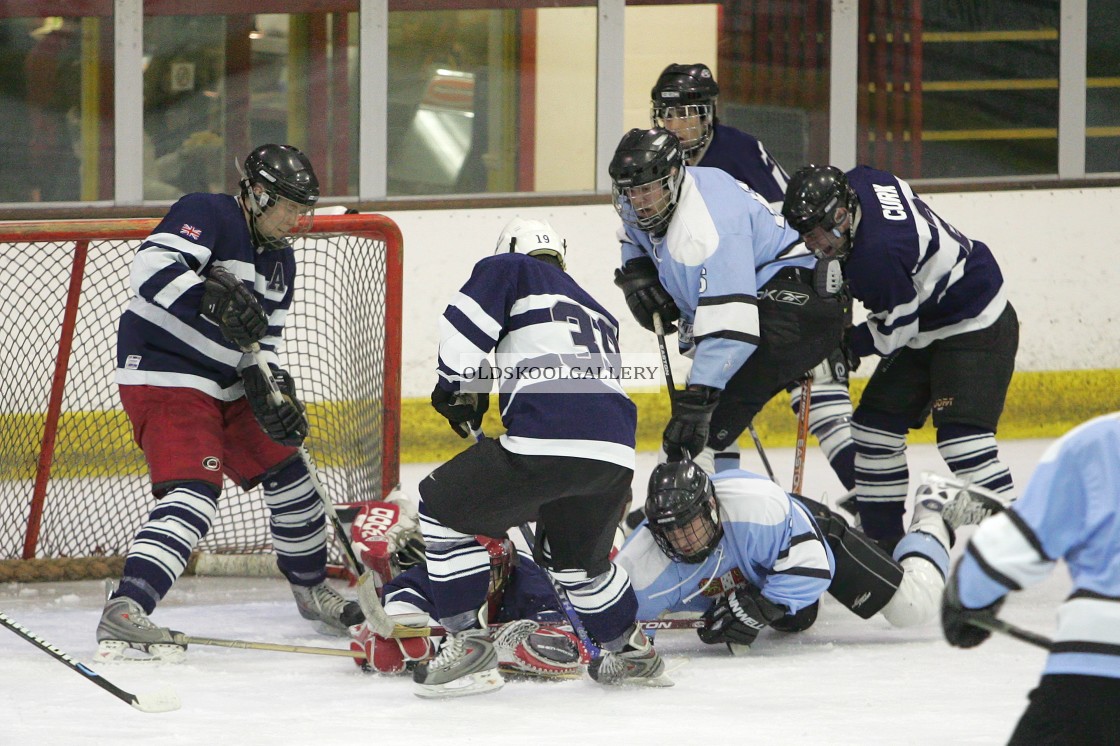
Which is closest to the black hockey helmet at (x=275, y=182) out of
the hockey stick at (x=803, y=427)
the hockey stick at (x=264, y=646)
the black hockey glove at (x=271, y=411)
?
the black hockey glove at (x=271, y=411)

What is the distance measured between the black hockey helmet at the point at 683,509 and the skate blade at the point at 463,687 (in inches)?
18.0

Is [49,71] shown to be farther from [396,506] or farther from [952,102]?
[952,102]

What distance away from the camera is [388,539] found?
11.4 feet

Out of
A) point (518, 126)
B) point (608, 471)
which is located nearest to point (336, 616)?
point (608, 471)

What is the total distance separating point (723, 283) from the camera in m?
3.47

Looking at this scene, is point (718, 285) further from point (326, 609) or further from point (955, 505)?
point (326, 609)

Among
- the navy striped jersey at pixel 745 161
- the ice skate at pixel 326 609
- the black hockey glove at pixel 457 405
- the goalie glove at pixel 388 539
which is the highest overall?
the navy striped jersey at pixel 745 161

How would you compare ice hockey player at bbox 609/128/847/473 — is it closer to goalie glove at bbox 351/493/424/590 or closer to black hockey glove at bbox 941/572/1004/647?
goalie glove at bbox 351/493/424/590

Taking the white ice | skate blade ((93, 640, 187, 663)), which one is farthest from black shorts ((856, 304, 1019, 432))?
skate blade ((93, 640, 187, 663))

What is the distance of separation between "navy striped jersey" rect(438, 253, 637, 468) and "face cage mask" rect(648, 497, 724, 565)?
0.94ft

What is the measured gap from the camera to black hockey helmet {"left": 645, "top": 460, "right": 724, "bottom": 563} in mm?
3176

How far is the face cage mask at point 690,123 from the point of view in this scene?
4215 millimetres

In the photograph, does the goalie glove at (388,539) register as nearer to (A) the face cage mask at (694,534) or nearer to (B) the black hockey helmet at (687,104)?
(A) the face cage mask at (694,534)

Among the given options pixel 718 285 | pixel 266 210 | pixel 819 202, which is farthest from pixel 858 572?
pixel 266 210
